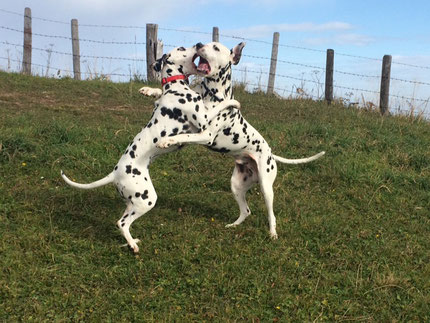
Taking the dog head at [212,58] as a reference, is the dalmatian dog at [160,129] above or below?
below

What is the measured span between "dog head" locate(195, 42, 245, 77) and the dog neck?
0.17ft

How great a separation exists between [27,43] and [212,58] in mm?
13002

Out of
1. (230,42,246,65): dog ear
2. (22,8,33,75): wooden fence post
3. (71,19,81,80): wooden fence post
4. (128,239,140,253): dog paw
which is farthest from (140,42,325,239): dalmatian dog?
(22,8,33,75): wooden fence post

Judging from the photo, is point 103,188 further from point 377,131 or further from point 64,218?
point 377,131

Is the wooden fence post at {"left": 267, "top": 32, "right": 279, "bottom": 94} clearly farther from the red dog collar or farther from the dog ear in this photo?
the red dog collar

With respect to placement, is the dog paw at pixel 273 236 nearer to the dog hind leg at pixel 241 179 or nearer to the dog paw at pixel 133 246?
the dog hind leg at pixel 241 179

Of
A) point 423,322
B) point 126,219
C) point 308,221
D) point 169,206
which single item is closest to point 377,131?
point 308,221

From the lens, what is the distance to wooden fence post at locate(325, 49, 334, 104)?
14109mm

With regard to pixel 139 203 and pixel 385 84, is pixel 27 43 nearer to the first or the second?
pixel 385 84

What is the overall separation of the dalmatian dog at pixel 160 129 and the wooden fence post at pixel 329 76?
10.3 m

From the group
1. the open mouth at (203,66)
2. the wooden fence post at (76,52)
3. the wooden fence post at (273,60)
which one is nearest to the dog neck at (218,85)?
the open mouth at (203,66)

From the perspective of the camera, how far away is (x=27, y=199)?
5.70 m

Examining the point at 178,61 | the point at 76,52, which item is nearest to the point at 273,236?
the point at 178,61

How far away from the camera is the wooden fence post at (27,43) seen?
600 inches
